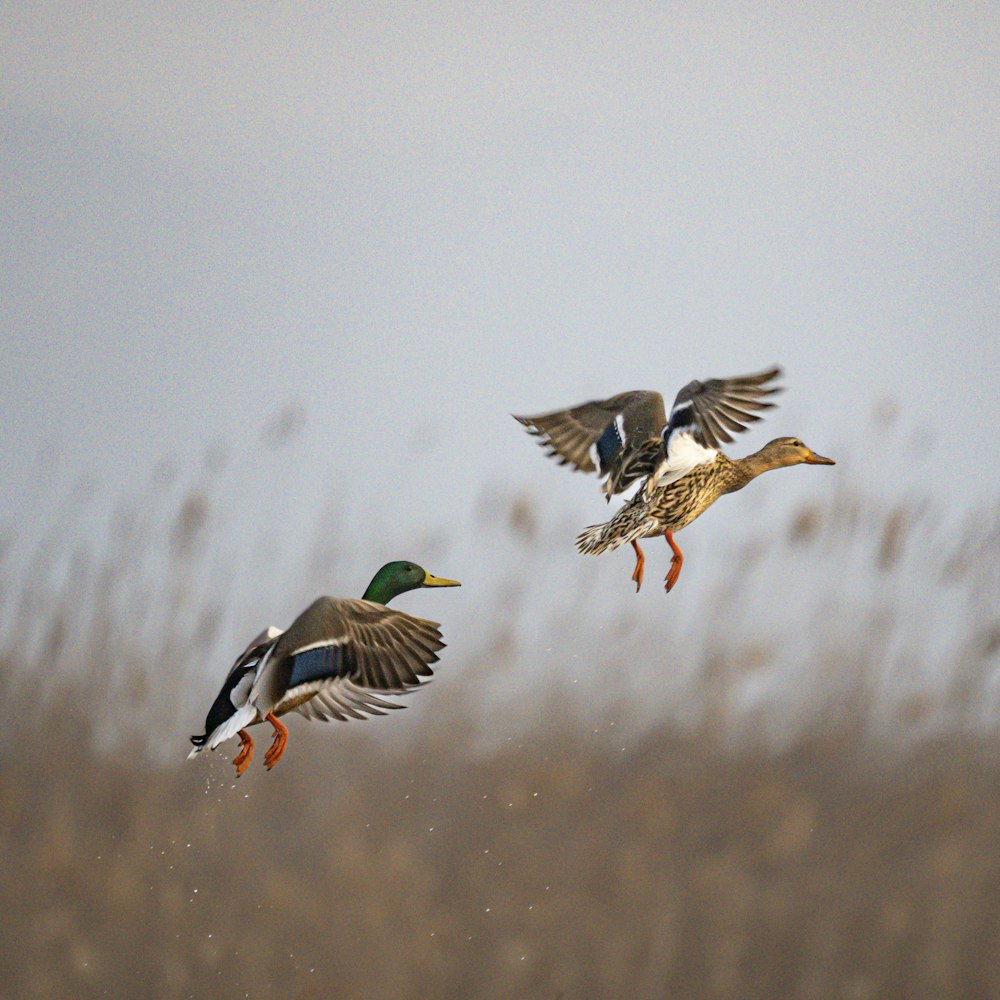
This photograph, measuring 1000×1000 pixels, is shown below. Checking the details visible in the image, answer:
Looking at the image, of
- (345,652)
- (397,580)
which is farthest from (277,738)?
(397,580)

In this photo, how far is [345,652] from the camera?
1.39 meters

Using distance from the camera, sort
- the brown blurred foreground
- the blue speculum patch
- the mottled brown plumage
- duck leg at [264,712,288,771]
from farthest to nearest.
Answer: the brown blurred foreground → the blue speculum patch → the mottled brown plumage → duck leg at [264,712,288,771]

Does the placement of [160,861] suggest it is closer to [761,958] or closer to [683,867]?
[683,867]

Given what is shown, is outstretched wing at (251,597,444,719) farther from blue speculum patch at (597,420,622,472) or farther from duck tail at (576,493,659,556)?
blue speculum patch at (597,420,622,472)

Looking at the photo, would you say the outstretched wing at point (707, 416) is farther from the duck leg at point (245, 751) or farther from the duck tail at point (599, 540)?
the duck leg at point (245, 751)

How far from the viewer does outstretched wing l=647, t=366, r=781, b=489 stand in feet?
4.76

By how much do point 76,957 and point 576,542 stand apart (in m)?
2.13

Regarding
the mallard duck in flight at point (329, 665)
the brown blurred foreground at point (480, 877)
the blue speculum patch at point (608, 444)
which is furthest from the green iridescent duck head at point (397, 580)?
the brown blurred foreground at point (480, 877)

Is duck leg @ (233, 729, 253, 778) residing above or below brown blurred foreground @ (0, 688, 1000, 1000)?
above

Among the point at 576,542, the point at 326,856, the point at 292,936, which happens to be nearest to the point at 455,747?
the point at 326,856

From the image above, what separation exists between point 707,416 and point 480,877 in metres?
1.95

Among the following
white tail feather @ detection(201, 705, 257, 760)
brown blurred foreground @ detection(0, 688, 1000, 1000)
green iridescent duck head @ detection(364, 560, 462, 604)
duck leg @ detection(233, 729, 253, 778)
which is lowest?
brown blurred foreground @ detection(0, 688, 1000, 1000)

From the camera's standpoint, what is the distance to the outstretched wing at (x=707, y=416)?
4.76 feet

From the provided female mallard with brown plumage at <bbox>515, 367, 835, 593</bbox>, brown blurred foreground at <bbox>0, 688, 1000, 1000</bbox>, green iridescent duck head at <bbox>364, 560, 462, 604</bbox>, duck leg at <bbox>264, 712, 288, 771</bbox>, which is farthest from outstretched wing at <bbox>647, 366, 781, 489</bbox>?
brown blurred foreground at <bbox>0, 688, 1000, 1000</bbox>
